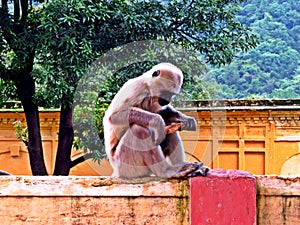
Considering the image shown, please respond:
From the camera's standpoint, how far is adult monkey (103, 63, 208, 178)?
3.53 meters

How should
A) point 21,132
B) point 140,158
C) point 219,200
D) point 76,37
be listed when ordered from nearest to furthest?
point 219,200 < point 140,158 < point 76,37 < point 21,132

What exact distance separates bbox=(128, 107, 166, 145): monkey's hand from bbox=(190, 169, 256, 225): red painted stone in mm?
343

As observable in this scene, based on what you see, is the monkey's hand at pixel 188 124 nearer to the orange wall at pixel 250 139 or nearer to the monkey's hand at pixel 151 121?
the monkey's hand at pixel 151 121

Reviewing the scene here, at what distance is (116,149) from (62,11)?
4124mm

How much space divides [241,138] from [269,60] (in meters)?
5.24

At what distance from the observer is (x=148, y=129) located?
351cm

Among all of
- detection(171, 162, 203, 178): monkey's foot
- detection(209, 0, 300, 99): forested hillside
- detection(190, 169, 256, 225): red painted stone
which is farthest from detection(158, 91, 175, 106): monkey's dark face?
detection(209, 0, 300, 99): forested hillside

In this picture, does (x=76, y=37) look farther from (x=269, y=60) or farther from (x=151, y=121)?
(x=269, y=60)

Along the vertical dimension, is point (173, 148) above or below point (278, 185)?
above

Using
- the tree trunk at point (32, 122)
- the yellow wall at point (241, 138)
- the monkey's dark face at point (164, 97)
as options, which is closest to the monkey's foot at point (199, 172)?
the monkey's dark face at point (164, 97)

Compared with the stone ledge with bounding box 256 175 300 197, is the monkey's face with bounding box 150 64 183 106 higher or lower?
higher

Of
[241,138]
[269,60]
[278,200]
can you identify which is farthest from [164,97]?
[269,60]

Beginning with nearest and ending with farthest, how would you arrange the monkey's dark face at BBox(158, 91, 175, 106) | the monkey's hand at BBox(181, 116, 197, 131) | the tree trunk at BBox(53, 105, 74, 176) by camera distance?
the monkey's hand at BBox(181, 116, 197, 131) < the monkey's dark face at BBox(158, 91, 175, 106) < the tree trunk at BBox(53, 105, 74, 176)

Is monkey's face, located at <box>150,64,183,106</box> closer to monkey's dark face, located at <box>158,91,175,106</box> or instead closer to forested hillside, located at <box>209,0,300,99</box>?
monkey's dark face, located at <box>158,91,175,106</box>
